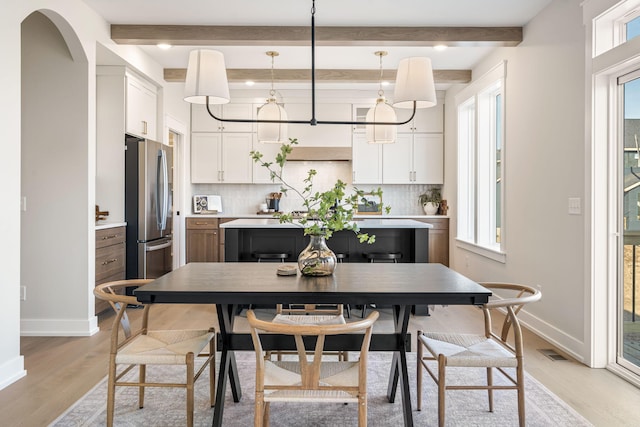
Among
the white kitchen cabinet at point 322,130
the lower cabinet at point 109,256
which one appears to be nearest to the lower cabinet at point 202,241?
the white kitchen cabinet at point 322,130

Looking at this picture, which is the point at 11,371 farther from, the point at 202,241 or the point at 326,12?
the point at 202,241

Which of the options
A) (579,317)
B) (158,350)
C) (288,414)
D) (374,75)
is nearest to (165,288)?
(158,350)

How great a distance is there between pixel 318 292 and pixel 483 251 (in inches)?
148

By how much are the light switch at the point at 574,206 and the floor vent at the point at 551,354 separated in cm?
102

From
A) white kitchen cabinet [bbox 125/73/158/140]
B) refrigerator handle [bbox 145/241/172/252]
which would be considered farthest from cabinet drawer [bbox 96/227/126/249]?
white kitchen cabinet [bbox 125/73/158/140]

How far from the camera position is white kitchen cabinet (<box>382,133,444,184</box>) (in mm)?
6953

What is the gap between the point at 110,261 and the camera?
4371mm

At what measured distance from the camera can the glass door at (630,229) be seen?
2879mm

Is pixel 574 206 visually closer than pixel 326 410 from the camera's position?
No

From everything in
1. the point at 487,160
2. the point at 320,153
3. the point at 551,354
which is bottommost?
the point at 551,354

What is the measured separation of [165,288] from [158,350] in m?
0.36

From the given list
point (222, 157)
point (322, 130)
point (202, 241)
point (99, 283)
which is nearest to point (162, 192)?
point (99, 283)

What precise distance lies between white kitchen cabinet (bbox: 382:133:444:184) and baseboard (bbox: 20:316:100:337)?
4525 millimetres

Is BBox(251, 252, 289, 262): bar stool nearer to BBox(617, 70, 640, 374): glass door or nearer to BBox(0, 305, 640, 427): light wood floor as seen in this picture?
BBox(0, 305, 640, 427): light wood floor
